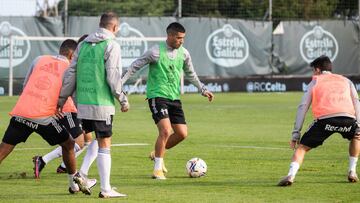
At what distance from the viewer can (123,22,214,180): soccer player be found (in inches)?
524

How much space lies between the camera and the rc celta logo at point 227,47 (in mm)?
39625

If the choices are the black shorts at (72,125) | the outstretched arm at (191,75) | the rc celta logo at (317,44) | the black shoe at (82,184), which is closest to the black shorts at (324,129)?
the outstretched arm at (191,75)

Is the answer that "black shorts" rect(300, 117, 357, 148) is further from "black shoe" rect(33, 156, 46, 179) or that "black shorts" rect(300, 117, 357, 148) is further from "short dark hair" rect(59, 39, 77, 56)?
"black shoe" rect(33, 156, 46, 179)

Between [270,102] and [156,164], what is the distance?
20.5 metres

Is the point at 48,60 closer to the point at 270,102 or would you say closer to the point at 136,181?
the point at 136,181

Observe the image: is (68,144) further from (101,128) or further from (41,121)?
(101,128)

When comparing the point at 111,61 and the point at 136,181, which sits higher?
the point at 111,61

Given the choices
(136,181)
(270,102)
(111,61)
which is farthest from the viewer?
(270,102)

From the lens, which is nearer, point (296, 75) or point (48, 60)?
point (48, 60)

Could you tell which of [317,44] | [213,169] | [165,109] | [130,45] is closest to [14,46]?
[130,45]

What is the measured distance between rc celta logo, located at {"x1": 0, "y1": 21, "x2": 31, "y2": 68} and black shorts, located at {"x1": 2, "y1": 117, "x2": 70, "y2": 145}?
2419 cm

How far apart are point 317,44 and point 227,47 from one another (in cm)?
470

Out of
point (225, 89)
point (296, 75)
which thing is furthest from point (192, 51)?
point (296, 75)

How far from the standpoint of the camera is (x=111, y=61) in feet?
35.5
